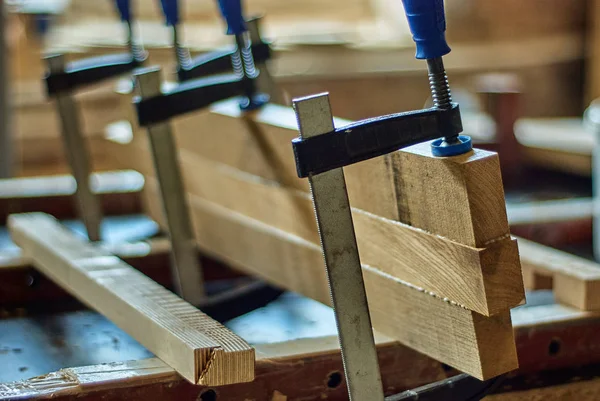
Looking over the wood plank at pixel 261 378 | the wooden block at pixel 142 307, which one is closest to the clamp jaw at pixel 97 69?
the wooden block at pixel 142 307

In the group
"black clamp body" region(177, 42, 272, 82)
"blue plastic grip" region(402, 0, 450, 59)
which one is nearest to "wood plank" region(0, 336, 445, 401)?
"blue plastic grip" region(402, 0, 450, 59)

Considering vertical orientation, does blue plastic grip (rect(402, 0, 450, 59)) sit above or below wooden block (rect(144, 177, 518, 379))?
above

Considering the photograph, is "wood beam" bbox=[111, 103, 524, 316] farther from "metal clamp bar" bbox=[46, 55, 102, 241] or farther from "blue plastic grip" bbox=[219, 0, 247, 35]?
"metal clamp bar" bbox=[46, 55, 102, 241]

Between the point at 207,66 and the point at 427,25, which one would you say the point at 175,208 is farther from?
the point at 427,25

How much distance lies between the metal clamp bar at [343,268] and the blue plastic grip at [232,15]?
594 mm

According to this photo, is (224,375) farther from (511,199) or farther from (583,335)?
(511,199)

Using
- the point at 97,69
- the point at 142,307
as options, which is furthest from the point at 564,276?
the point at 97,69

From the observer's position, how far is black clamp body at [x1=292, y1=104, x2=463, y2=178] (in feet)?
3.16

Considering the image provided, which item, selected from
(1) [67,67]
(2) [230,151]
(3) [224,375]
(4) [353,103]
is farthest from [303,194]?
(4) [353,103]

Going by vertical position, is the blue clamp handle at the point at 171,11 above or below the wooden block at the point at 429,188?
above

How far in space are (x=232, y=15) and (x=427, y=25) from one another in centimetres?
59

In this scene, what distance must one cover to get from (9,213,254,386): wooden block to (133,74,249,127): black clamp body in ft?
0.87

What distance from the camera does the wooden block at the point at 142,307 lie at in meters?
1.07

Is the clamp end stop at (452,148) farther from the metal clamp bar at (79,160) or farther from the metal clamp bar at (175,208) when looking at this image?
the metal clamp bar at (79,160)
